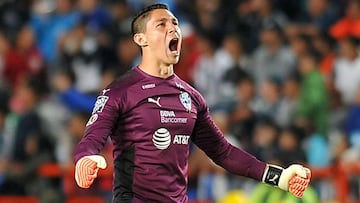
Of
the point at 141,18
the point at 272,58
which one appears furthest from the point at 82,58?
the point at 141,18

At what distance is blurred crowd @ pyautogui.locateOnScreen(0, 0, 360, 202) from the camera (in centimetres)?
1095

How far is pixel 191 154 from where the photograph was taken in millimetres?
10984

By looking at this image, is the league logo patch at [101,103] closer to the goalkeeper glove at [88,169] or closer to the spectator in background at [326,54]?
the goalkeeper glove at [88,169]

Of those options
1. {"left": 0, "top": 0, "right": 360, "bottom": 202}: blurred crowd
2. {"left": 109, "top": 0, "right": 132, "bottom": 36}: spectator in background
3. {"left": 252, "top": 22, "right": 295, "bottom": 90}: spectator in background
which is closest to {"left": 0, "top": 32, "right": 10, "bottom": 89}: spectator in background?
{"left": 0, "top": 0, "right": 360, "bottom": 202}: blurred crowd

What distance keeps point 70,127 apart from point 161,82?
5.73 metres

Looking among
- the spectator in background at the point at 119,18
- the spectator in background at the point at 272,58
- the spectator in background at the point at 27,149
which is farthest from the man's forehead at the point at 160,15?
the spectator in background at the point at 119,18

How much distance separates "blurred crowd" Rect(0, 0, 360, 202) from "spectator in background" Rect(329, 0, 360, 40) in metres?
0.02

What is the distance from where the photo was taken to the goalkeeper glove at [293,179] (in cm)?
616

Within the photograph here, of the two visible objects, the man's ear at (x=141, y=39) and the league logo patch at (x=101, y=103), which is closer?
the league logo patch at (x=101, y=103)

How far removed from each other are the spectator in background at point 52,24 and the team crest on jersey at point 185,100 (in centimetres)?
727

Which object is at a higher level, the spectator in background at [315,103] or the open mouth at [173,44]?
the open mouth at [173,44]

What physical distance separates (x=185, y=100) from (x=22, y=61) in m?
7.53

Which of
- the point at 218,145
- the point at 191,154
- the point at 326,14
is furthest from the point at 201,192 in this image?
the point at 218,145

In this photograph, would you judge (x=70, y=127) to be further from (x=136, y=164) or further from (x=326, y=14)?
(x=136, y=164)
